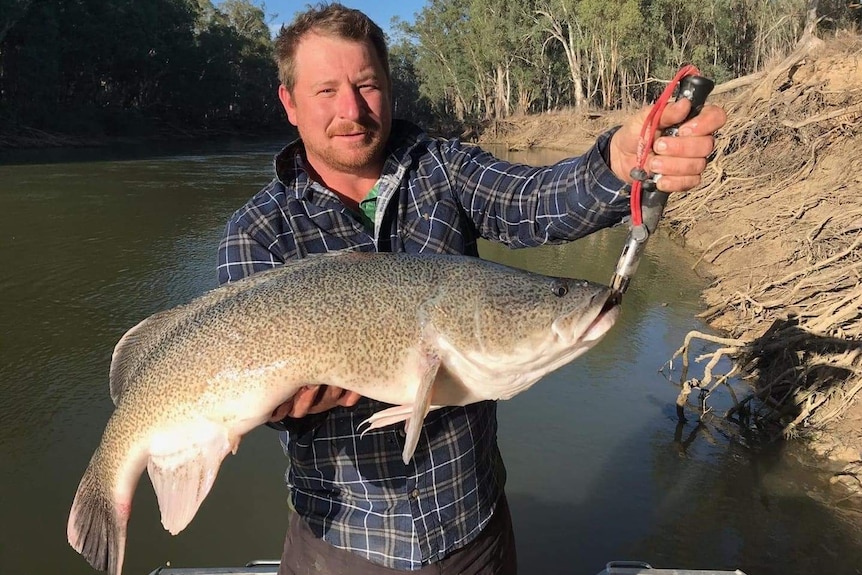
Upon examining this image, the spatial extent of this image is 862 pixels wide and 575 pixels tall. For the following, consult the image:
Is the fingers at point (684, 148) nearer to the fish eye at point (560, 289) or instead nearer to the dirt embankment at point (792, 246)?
the fish eye at point (560, 289)

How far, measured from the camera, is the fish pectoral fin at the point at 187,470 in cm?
199

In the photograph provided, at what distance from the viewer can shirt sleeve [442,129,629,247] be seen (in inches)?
78.5

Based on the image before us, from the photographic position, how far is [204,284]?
932cm

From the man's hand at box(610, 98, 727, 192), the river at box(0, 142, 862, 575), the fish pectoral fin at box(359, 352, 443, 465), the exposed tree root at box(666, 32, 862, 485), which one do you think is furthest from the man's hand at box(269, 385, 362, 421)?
the exposed tree root at box(666, 32, 862, 485)

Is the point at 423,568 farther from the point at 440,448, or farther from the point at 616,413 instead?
the point at 616,413

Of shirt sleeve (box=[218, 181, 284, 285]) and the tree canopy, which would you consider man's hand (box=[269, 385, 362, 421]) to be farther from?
the tree canopy

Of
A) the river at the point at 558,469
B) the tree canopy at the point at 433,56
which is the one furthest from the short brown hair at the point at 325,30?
the tree canopy at the point at 433,56

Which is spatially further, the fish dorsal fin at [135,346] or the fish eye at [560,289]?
the fish dorsal fin at [135,346]

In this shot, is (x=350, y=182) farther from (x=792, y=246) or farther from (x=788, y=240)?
(x=788, y=240)

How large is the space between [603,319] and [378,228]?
2.78ft

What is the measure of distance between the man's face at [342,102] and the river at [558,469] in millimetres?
3061

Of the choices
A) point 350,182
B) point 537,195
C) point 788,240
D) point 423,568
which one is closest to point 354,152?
point 350,182

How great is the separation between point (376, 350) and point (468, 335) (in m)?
0.29

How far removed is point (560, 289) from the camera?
200 centimetres
